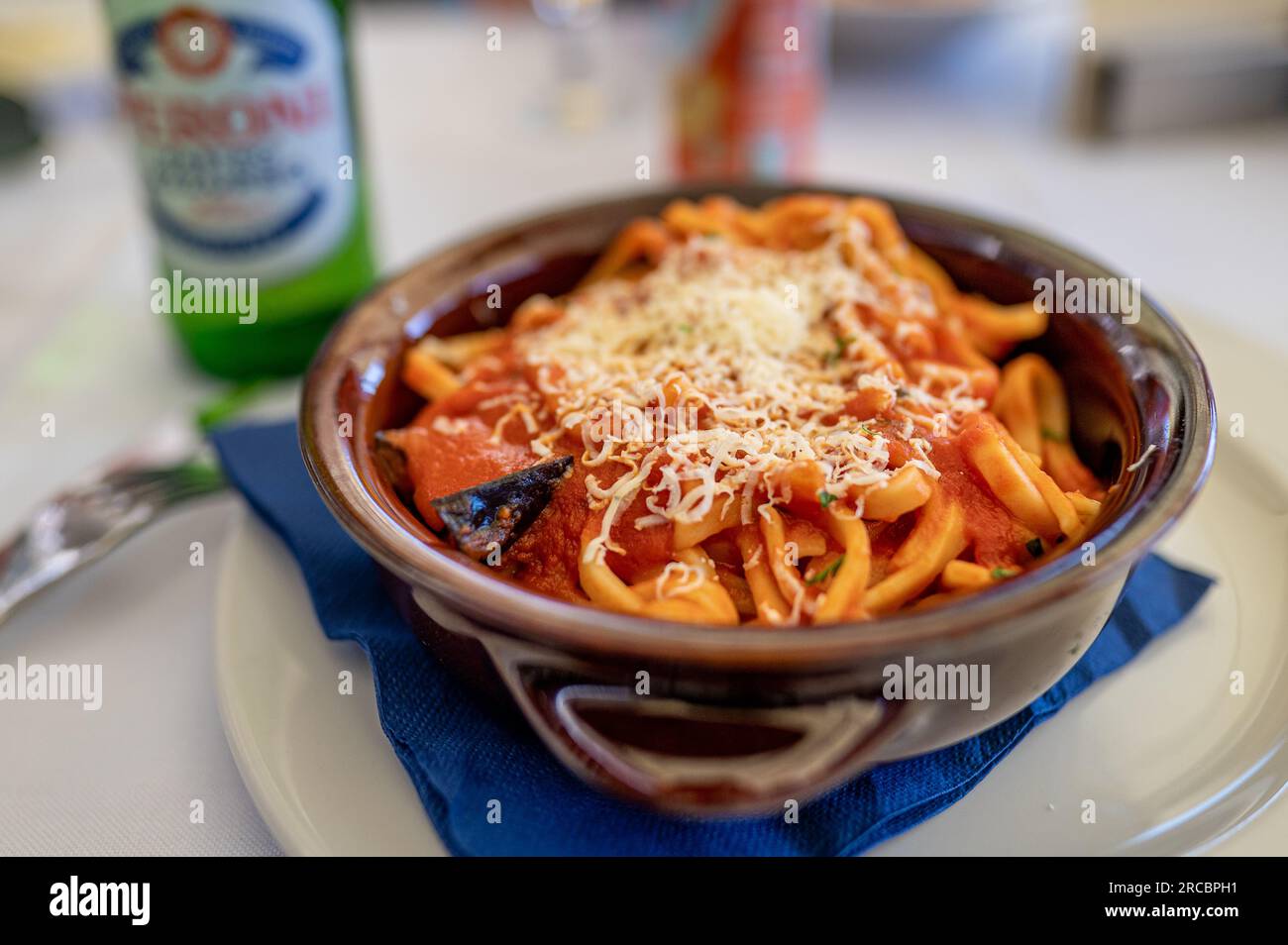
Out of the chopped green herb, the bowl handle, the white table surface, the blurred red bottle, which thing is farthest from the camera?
the blurred red bottle

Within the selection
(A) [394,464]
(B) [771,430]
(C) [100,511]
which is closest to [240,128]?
(C) [100,511]

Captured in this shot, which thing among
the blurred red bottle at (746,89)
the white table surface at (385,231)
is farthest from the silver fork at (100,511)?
the blurred red bottle at (746,89)

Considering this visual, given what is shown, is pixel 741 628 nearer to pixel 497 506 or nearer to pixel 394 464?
pixel 497 506

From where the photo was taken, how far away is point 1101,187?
3.25 m

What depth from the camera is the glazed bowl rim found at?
1.18 m

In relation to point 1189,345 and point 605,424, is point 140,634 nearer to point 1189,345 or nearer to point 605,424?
point 605,424

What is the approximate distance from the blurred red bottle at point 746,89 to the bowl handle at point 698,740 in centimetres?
195

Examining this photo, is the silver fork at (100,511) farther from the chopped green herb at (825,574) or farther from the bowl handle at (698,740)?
the chopped green herb at (825,574)

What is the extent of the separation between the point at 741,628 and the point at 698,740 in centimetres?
13

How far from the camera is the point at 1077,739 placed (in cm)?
148

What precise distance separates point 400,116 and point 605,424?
8.59ft

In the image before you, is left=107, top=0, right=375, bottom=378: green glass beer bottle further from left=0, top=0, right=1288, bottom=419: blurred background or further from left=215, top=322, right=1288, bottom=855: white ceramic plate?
left=215, top=322, right=1288, bottom=855: white ceramic plate

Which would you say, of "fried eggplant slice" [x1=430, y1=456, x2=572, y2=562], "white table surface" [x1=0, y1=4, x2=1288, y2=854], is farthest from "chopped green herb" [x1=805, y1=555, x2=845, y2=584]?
"white table surface" [x1=0, y1=4, x2=1288, y2=854]

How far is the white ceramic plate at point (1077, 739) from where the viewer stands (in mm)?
1340
